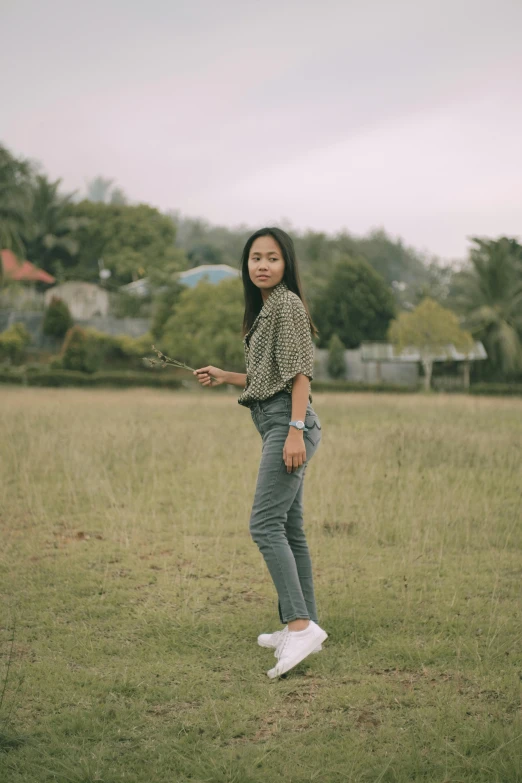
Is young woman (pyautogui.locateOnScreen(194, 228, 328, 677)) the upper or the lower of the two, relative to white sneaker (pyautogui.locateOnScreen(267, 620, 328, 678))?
upper

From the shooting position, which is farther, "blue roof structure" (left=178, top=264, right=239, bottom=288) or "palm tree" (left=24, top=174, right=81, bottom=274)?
"palm tree" (left=24, top=174, right=81, bottom=274)

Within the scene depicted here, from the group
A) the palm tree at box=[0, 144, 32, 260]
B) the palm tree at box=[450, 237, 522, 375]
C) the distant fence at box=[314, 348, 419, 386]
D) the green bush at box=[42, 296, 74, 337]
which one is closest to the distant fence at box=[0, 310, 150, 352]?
the green bush at box=[42, 296, 74, 337]

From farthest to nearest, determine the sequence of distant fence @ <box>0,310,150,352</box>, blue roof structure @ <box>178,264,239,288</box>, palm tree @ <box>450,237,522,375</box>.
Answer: blue roof structure @ <box>178,264,239,288</box> < distant fence @ <box>0,310,150,352</box> < palm tree @ <box>450,237,522,375</box>

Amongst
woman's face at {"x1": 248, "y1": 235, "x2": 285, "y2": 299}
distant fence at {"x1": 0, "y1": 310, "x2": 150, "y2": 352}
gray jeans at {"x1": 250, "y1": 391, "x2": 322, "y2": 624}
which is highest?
distant fence at {"x1": 0, "y1": 310, "x2": 150, "y2": 352}

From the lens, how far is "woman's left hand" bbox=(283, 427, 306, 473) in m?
3.12

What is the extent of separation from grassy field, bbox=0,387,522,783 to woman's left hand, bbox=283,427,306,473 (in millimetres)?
861

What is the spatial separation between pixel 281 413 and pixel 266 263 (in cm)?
63

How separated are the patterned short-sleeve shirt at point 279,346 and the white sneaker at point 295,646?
0.97m

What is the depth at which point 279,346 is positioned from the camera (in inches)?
126

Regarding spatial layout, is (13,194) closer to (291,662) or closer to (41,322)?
(41,322)

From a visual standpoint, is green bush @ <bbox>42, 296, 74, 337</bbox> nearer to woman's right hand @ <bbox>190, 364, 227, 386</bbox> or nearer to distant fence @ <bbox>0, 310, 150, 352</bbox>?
distant fence @ <bbox>0, 310, 150, 352</bbox>

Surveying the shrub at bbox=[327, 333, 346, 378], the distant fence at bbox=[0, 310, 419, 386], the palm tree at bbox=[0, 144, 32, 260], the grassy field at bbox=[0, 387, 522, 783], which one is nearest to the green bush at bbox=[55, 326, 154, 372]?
the distant fence at bbox=[0, 310, 419, 386]

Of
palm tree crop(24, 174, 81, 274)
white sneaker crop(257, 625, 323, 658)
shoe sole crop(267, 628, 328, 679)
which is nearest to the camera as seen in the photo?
shoe sole crop(267, 628, 328, 679)

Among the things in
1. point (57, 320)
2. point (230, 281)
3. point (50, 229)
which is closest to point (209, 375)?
point (230, 281)
